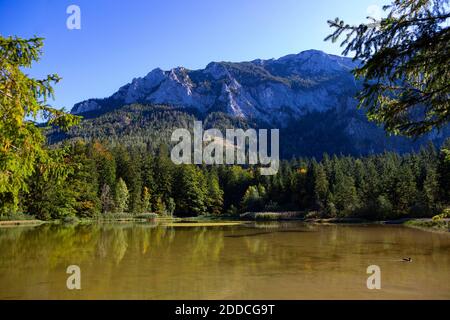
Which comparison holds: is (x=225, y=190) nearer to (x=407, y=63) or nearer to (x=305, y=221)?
(x=305, y=221)

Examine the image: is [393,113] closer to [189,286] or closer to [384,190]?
[189,286]

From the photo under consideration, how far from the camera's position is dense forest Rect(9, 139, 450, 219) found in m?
54.4

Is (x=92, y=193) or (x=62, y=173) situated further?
(x=92, y=193)

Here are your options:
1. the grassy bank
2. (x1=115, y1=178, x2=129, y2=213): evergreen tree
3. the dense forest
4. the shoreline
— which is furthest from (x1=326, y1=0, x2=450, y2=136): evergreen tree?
(x1=115, y1=178, x2=129, y2=213): evergreen tree

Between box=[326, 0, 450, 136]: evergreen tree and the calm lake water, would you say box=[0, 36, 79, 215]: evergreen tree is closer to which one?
the calm lake water

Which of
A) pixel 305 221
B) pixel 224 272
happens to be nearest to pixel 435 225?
pixel 305 221

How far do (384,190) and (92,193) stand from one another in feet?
137

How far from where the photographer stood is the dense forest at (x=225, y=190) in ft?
179

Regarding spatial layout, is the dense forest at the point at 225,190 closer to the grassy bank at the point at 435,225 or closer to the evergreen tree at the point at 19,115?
the grassy bank at the point at 435,225

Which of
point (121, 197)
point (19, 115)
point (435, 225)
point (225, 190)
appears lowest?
point (435, 225)

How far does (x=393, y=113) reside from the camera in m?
8.66

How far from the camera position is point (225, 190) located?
96688 mm

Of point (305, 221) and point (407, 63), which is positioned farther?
point (305, 221)
